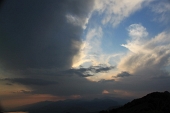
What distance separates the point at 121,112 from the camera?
1474 inches

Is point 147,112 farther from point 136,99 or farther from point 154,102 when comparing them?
point 136,99

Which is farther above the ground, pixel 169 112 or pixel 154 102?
pixel 154 102

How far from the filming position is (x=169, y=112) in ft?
104

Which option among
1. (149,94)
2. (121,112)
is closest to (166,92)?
(149,94)

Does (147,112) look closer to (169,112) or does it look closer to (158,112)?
(158,112)

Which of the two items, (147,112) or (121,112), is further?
(121,112)

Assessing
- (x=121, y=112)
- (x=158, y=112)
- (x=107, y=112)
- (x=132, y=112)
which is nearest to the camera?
(x=158, y=112)

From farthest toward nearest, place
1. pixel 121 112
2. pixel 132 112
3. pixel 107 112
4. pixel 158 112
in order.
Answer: pixel 107 112 < pixel 121 112 < pixel 132 112 < pixel 158 112

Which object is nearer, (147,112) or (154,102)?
(147,112)

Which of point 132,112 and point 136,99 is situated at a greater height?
point 136,99

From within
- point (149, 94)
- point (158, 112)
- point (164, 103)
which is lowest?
point (158, 112)

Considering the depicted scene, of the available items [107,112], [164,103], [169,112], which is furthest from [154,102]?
[107,112]

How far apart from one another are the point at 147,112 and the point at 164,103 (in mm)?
7342

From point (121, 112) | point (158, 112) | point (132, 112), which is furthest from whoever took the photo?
point (121, 112)
